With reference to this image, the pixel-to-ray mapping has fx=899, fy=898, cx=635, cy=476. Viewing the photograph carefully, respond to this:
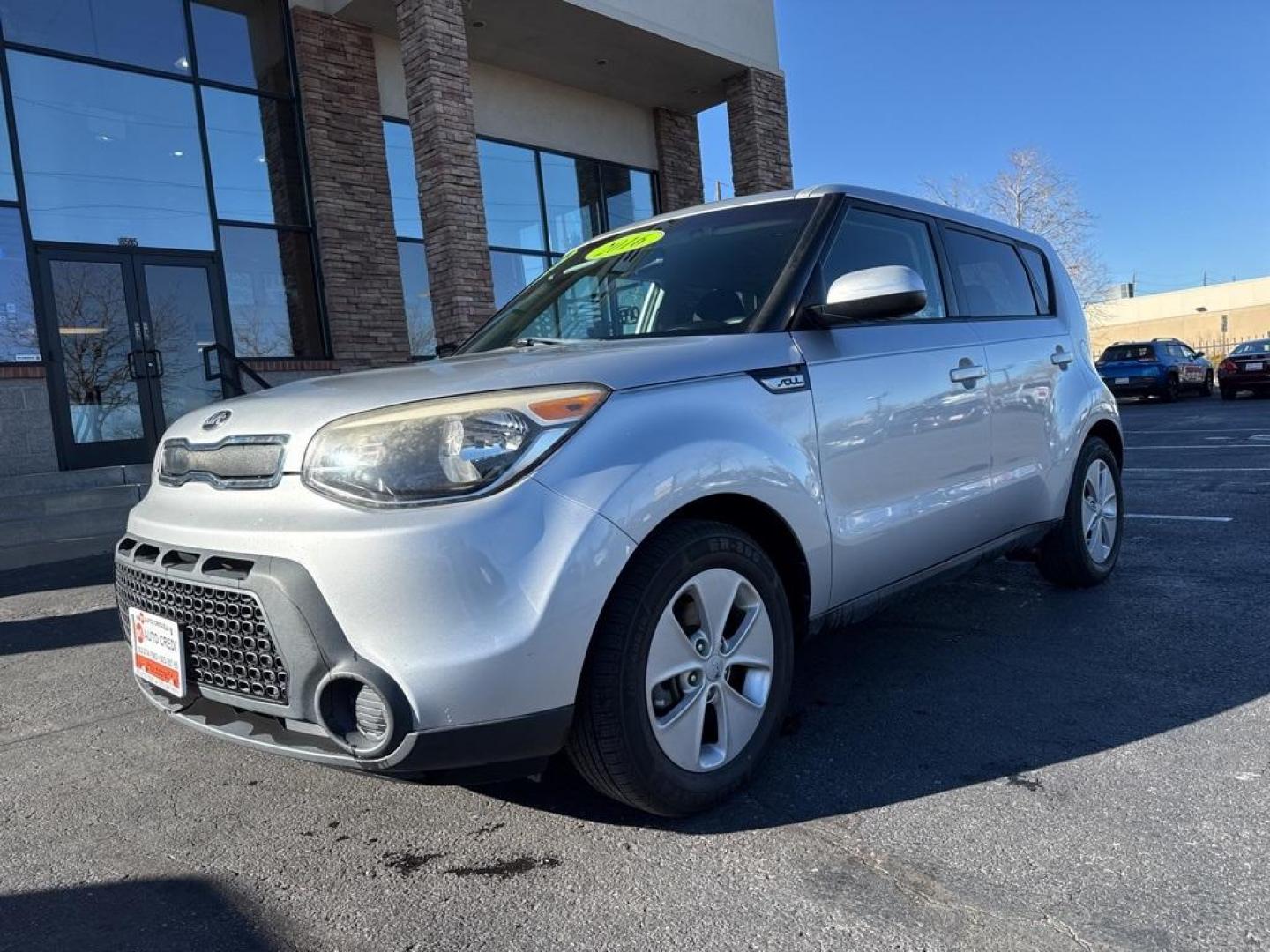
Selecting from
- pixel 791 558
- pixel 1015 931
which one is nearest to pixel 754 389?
pixel 791 558

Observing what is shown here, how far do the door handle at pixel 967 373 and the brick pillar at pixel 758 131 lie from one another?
10.8m

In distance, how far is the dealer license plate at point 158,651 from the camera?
232 centimetres

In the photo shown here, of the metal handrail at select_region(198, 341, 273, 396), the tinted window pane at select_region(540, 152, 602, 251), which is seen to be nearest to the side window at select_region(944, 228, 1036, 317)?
the metal handrail at select_region(198, 341, 273, 396)

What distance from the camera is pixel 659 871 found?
→ 7.22 feet

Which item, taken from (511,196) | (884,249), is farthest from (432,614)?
(511,196)

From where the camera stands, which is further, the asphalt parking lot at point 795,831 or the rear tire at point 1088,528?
the rear tire at point 1088,528

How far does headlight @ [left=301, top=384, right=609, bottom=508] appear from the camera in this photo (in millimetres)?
2061

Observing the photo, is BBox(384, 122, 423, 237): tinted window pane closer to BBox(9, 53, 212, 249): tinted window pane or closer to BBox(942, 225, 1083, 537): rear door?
BBox(9, 53, 212, 249): tinted window pane

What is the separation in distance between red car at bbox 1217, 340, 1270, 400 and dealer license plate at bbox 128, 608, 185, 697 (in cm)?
2623

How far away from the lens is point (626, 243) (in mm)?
3713

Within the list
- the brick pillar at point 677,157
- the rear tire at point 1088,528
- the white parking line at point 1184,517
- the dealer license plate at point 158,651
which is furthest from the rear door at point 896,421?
the brick pillar at point 677,157

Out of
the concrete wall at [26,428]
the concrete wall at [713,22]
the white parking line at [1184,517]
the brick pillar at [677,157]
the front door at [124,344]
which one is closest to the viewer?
the white parking line at [1184,517]

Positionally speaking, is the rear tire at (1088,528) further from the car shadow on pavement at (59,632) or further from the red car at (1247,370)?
the red car at (1247,370)

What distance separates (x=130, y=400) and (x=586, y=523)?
9.77 meters
